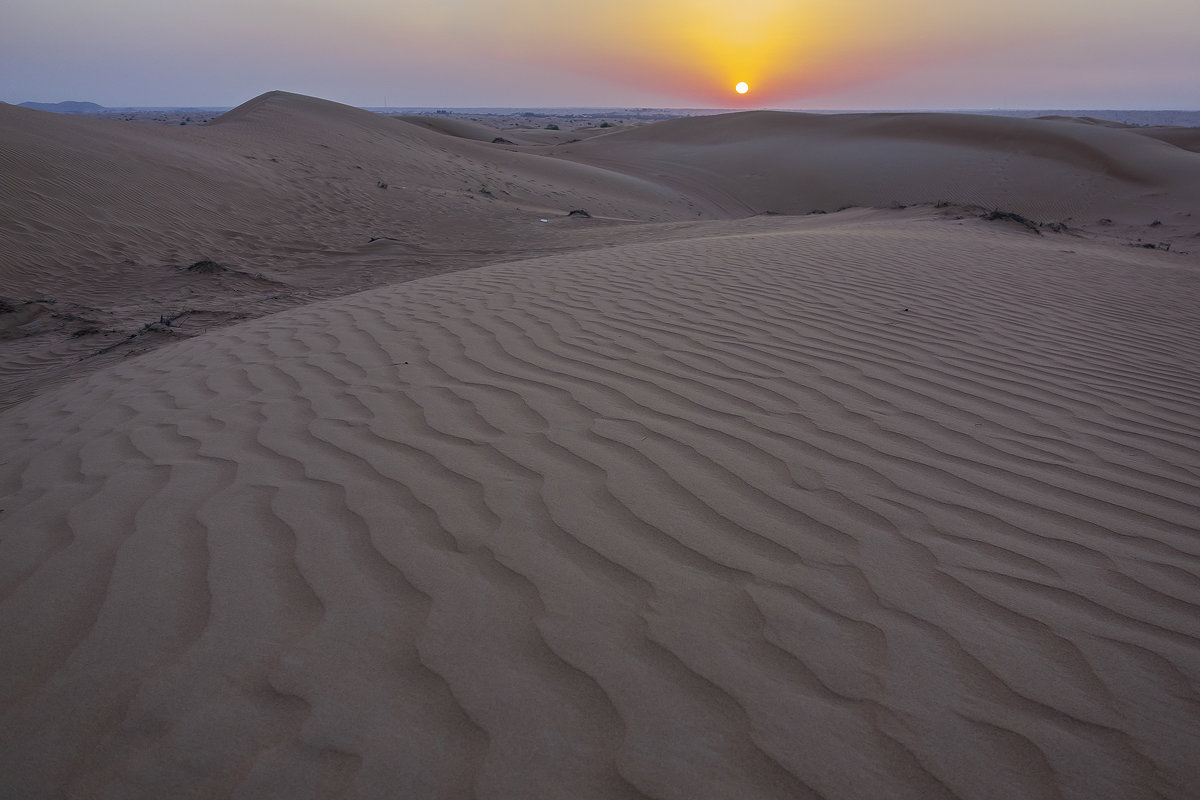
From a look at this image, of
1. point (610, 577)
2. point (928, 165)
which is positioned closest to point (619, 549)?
point (610, 577)

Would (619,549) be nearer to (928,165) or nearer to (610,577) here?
(610,577)

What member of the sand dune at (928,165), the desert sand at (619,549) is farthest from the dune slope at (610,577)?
the sand dune at (928,165)

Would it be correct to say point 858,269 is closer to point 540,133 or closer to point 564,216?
point 564,216

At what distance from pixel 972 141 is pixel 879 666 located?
32.6 m

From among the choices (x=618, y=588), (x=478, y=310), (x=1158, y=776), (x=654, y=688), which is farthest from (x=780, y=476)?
(x=478, y=310)

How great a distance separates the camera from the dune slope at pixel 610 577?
155 cm

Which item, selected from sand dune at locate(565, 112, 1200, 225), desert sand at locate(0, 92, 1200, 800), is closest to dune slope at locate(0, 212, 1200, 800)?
desert sand at locate(0, 92, 1200, 800)

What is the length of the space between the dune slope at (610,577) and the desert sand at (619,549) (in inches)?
→ 0.4

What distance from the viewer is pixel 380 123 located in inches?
1013

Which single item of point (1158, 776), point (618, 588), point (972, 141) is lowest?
point (1158, 776)

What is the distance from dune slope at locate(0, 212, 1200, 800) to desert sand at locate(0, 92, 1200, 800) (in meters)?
0.01

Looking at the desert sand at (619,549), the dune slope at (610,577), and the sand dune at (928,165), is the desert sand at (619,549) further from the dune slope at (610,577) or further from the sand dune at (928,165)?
the sand dune at (928,165)

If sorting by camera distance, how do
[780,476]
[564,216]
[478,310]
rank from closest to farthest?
1. [780,476]
2. [478,310]
3. [564,216]

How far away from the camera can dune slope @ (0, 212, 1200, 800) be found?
1.55 metres
